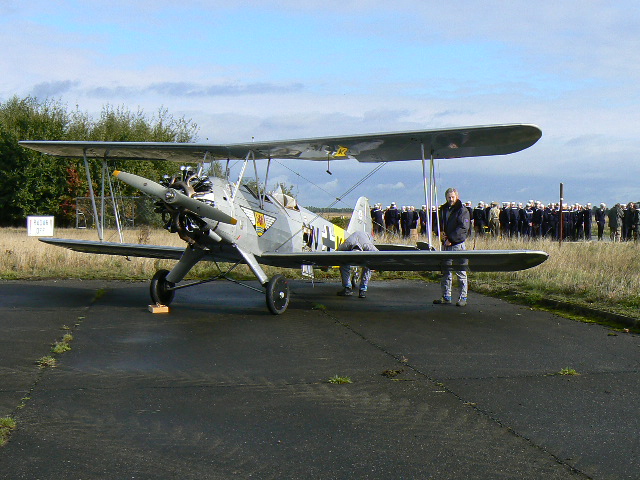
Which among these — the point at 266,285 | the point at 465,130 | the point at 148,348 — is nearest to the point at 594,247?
the point at 465,130

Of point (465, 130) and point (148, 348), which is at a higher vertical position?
point (465, 130)

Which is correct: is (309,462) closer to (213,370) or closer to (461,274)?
(213,370)

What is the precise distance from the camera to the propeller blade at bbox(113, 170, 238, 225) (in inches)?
380

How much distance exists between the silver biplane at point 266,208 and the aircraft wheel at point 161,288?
17mm

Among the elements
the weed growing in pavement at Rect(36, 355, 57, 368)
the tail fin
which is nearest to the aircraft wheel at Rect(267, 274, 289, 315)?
the weed growing in pavement at Rect(36, 355, 57, 368)

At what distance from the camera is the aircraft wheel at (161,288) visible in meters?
11.0

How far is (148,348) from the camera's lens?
7.83m

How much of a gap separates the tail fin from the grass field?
62.2 inches

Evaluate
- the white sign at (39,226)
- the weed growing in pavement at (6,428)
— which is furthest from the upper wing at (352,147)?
the white sign at (39,226)

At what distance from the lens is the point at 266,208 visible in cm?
1196

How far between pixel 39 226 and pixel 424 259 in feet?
70.3

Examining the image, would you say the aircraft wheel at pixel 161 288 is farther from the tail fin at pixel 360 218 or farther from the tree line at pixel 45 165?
the tree line at pixel 45 165

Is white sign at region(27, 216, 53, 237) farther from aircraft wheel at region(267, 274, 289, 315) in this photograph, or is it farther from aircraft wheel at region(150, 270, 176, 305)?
aircraft wheel at region(267, 274, 289, 315)

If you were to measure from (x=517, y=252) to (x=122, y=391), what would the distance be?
6175 millimetres
